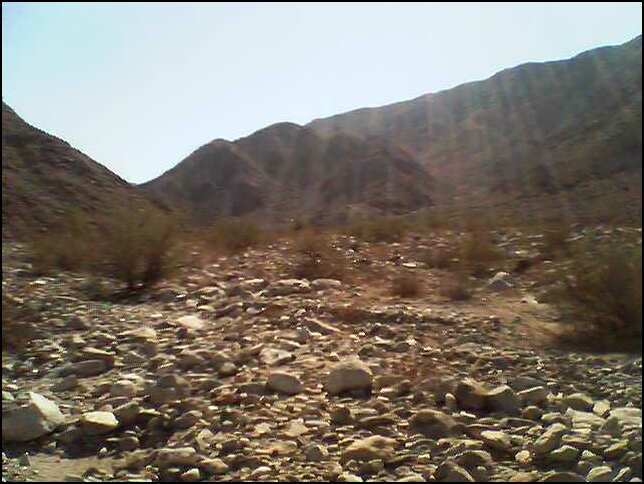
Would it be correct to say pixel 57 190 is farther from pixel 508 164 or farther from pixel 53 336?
pixel 508 164

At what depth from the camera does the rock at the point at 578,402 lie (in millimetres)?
4227

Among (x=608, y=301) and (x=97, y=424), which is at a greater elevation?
(x=608, y=301)

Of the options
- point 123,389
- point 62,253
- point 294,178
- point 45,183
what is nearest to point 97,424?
point 123,389

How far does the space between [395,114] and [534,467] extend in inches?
2780

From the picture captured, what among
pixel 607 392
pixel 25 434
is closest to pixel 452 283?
pixel 607 392

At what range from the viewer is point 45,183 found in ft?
57.8

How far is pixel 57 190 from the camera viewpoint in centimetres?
1738

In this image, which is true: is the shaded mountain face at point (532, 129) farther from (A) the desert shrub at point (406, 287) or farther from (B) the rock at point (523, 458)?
(B) the rock at point (523, 458)

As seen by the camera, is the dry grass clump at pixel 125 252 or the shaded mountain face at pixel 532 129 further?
the shaded mountain face at pixel 532 129

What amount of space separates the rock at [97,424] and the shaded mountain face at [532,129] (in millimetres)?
18138

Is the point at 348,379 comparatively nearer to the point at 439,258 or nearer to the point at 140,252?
the point at 140,252

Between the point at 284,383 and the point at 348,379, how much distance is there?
463 mm

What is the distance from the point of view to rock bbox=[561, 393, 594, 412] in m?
4.23

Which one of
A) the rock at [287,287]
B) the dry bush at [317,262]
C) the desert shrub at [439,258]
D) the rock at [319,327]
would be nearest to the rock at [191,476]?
the rock at [319,327]
